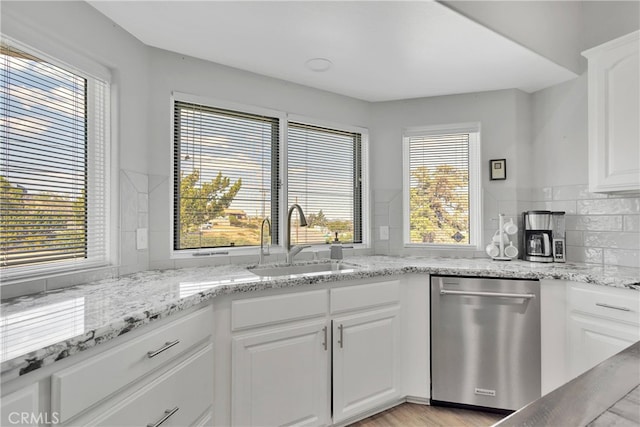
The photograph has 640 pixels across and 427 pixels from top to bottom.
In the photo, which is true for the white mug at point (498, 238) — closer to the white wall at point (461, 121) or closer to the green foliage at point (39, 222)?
the white wall at point (461, 121)

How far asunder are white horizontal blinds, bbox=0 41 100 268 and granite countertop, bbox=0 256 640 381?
0.76 ft

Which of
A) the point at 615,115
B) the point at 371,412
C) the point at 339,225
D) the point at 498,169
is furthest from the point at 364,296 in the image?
→ the point at 615,115

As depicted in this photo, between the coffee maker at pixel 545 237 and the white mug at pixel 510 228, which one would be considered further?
the white mug at pixel 510 228

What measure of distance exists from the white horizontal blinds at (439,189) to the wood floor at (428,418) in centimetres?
125

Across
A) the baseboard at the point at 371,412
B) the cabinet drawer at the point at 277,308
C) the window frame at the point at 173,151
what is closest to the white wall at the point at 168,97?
the window frame at the point at 173,151

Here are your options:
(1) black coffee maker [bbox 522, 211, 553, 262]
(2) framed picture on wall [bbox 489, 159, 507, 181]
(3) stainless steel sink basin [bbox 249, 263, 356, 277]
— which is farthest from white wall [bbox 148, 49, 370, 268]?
(1) black coffee maker [bbox 522, 211, 553, 262]

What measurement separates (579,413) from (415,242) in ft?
8.28

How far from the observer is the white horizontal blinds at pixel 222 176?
2.22 m

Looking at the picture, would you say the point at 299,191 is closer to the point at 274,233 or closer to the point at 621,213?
the point at 274,233

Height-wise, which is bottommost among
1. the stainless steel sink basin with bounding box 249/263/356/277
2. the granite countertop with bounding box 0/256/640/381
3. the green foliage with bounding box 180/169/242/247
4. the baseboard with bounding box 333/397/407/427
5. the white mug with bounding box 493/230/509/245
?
the baseboard with bounding box 333/397/407/427

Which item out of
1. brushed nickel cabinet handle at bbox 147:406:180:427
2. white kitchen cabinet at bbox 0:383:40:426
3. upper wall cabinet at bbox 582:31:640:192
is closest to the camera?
white kitchen cabinet at bbox 0:383:40:426

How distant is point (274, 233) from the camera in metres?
2.60

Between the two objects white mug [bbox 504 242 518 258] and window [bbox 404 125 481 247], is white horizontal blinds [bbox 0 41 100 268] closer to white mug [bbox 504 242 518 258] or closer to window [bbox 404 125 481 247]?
window [bbox 404 125 481 247]

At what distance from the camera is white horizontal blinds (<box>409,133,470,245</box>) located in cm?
288
